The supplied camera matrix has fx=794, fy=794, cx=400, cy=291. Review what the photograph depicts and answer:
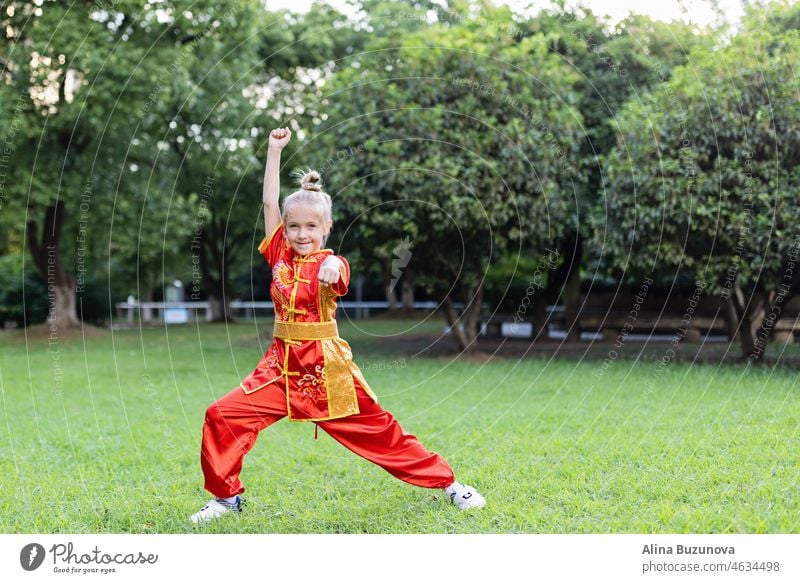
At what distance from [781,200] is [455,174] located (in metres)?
4.70

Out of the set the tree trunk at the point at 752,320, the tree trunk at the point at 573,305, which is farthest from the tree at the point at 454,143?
the tree trunk at the point at 573,305

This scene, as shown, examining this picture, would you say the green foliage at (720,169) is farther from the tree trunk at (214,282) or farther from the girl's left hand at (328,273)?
the tree trunk at (214,282)

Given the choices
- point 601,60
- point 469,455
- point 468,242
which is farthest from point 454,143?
point 469,455

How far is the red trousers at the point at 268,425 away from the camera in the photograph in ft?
15.3

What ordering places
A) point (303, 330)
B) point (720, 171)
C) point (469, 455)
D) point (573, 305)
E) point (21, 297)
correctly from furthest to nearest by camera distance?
point (21, 297) < point (573, 305) < point (720, 171) < point (469, 455) < point (303, 330)

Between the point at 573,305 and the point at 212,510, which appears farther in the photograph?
the point at 573,305

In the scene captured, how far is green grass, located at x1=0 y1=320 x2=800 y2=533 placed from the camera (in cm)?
498

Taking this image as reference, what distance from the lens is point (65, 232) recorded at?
77.9 feet

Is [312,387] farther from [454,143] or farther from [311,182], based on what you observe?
[454,143]

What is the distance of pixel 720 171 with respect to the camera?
11266 millimetres

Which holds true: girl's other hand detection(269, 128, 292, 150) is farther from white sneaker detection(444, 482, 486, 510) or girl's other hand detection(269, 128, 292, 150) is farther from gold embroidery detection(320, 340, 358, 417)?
white sneaker detection(444, 482, 486, 510)

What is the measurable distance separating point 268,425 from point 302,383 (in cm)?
32

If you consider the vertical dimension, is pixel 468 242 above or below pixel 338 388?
above
